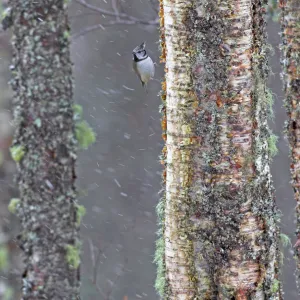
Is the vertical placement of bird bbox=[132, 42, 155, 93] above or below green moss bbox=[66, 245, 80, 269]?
above

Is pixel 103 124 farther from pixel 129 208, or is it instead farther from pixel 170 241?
pixel 170 241

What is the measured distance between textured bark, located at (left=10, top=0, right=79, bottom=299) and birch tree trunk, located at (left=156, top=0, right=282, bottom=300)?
2.02 m

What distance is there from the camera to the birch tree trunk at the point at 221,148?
255 centimetres

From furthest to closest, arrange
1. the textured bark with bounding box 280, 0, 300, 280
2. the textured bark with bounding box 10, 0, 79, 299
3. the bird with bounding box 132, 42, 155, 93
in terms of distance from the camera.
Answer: the textured bark with bounding box 10, 0, 79, 299, the textured bark with bounding box 280, 0, 300, 280, the bird with bounding box 132, 42, 155, 93

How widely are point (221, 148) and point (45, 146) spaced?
2264 mm

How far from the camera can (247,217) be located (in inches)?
Result: 102

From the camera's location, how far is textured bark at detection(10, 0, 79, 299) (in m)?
4.51

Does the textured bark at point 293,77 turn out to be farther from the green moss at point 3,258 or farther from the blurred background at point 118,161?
the blurred background at point 118,161

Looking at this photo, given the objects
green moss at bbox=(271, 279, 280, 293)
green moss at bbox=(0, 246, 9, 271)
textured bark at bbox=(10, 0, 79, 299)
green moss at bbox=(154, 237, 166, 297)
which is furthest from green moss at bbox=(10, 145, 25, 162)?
green moss at bbox=(0, 246, 9, 271)

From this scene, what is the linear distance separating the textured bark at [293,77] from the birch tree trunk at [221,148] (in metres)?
1.58

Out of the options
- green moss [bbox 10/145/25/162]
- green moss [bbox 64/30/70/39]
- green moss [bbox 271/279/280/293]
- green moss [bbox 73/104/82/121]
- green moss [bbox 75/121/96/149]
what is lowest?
green moss [bbox 271/279/280/293]

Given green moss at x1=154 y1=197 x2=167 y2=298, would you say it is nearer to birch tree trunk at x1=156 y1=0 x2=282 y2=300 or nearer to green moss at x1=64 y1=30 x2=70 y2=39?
birch tree trunk at x1=156 y1=0 x2=282 y2=300

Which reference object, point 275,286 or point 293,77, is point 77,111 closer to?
point 293,77

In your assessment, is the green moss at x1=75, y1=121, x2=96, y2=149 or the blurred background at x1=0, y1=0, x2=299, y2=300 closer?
the green moss at x1=75, y1=121, x2=96, y2=149
